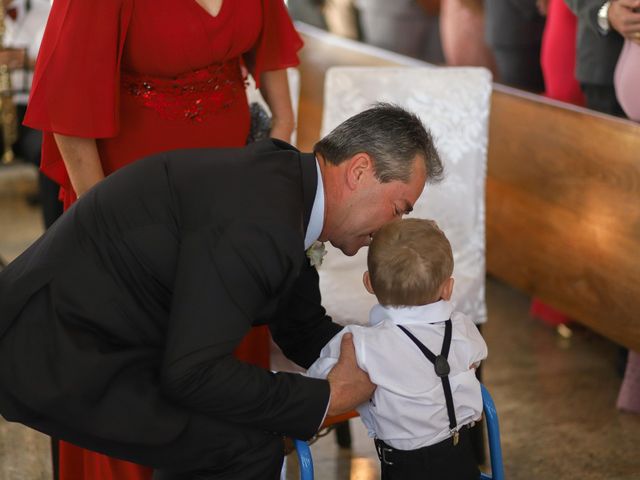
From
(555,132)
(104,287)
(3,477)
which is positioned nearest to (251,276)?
(104,287)

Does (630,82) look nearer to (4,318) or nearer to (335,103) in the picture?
(335,103)

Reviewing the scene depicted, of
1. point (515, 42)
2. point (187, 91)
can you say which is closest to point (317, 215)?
point (187, 91)

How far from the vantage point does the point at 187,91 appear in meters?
2.17

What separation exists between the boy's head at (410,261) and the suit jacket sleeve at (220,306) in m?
0.18

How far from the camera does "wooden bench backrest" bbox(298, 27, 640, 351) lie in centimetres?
287

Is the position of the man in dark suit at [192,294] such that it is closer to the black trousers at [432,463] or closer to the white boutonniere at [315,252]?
the white boutonniere at [315,252]

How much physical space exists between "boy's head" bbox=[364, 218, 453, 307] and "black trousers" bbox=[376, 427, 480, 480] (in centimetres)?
28

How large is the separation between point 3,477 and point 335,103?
141 cm

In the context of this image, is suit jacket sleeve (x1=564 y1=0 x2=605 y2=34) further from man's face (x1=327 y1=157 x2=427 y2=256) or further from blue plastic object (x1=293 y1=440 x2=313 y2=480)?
blue plastic object (x1=293 y1=440 x2=313 y2=480)

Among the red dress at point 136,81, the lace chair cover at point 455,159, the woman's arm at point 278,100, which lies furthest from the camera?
the lace chair cover at point 455,159

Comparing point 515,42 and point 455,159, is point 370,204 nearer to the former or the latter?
point 455,159

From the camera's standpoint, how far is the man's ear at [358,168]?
1.66 meters

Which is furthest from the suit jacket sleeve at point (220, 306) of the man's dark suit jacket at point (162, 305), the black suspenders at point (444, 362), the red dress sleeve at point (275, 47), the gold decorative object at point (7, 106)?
the gold decorative object at point (7, 106)

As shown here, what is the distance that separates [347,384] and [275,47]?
3.41 feet
